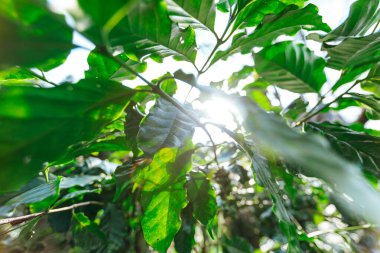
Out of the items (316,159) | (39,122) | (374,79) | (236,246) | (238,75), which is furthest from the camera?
(236,246)

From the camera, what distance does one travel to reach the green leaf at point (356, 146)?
0.58 metres

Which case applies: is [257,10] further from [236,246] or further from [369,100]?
[236,246]

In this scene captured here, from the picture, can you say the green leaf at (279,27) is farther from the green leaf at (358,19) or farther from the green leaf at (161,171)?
the green leaf at (161,171)

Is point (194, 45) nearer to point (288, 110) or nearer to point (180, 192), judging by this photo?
point (180, 192)

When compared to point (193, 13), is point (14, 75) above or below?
below

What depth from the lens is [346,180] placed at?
21 cm

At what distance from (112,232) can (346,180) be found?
1.03 m

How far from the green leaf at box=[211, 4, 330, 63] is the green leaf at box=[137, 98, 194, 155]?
0.17 meters

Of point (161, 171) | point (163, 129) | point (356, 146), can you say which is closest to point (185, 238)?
point (161, 171)

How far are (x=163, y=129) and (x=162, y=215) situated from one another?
0.75ft

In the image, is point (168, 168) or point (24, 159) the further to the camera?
point (168, 168)

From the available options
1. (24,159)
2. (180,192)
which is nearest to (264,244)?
(180,192)

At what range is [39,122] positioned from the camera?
330mm

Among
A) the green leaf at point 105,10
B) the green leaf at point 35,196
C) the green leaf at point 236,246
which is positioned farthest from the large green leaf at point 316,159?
the green leaf at point 236,246
